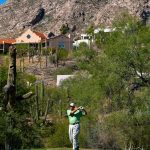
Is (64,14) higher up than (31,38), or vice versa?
(64,14)

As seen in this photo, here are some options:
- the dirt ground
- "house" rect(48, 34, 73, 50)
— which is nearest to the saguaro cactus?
the dirt ground

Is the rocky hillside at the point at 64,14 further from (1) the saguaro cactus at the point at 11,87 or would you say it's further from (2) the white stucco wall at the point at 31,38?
(1) the saguaro cactus at the point at 11,87

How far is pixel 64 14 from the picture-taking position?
12900 centimetres

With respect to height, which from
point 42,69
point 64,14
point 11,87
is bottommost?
point 42,69

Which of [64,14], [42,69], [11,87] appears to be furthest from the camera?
[64,14]

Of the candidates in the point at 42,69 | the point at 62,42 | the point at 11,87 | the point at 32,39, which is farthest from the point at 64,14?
the point at 11,87

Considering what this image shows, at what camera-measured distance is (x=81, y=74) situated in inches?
1341

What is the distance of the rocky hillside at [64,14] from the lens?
125 metres

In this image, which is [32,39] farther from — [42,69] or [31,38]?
[42,69]

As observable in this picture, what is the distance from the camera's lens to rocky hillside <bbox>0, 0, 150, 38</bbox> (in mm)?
125125

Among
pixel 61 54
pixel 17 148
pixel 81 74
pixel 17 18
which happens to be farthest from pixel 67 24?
pixel 17 148

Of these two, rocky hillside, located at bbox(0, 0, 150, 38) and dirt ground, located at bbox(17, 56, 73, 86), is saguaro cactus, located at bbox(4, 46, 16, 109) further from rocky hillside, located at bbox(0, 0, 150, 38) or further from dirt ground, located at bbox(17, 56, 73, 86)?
rocky hillside, located at bbox(0, 0, 150, 38)

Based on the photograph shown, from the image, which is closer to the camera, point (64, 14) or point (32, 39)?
point (32, 39)

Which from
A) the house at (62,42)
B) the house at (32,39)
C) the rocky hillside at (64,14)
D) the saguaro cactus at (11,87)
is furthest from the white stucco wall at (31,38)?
the saguaro cactus at (11,87)
